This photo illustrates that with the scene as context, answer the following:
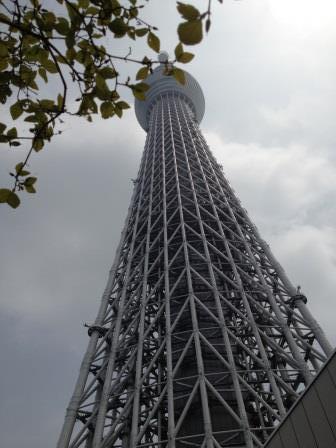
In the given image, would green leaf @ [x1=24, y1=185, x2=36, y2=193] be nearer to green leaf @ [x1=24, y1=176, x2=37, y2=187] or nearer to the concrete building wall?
green leaf @ [x1=24, y1=176, x2=37, y2=187]

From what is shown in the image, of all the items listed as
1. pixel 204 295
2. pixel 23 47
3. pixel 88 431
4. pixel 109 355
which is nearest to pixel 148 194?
pixel 204 295

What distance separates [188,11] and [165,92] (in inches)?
2056

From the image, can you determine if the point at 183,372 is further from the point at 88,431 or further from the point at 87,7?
the point at 87,7

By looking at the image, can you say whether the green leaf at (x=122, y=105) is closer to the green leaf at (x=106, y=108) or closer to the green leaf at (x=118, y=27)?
the green leaf at (x=106, y=108)

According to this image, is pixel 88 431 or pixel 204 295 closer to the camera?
pixel 88 431

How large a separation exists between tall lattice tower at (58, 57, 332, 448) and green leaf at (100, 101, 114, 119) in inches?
481

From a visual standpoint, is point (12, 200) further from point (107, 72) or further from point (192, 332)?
point (192, 332)

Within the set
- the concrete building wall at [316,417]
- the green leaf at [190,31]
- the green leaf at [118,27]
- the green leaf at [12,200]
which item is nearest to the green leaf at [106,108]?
the green leaf at [118,27]

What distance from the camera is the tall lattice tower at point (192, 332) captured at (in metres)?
14.8

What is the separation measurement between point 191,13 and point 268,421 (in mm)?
17418

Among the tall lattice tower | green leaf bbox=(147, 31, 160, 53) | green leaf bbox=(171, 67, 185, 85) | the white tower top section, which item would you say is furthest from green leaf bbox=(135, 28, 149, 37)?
the white tower top section

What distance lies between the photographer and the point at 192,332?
16.8 m

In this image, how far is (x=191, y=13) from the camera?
2205 mm

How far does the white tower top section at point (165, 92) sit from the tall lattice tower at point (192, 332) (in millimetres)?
21785
